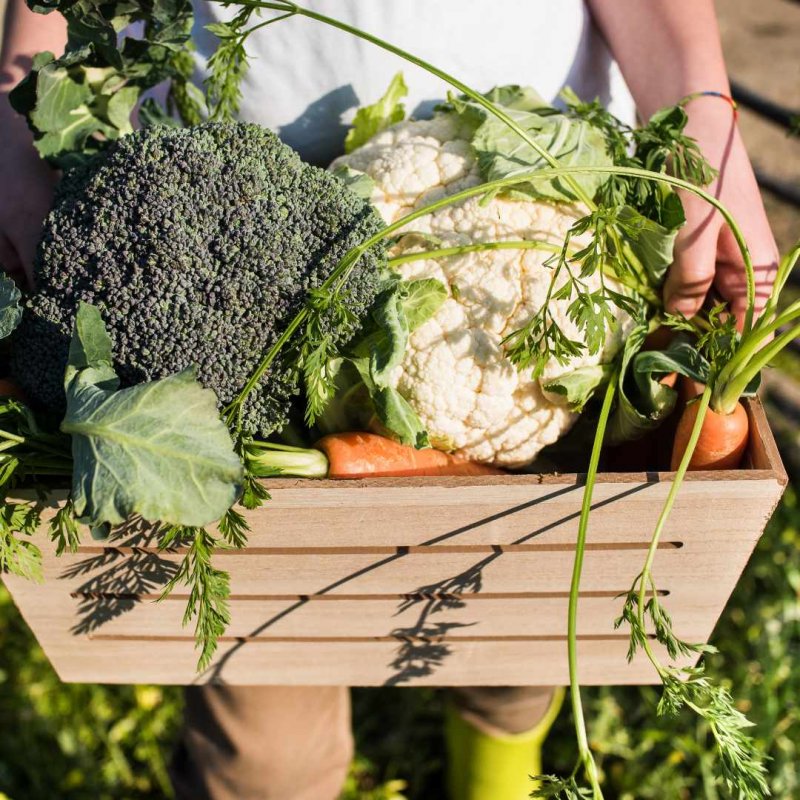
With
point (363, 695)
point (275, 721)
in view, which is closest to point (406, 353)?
point (275, 721)

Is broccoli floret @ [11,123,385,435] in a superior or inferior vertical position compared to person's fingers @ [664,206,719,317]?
superior

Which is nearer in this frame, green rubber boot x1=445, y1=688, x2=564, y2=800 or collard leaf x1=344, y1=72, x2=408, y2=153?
collard leaf x1=344, y1=72, x2=408, y2=153

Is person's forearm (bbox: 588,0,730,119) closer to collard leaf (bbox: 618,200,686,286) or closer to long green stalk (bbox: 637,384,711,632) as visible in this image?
collard leaf (bbox: 618,200,686,286)

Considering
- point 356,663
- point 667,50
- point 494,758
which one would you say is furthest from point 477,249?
point 494,758

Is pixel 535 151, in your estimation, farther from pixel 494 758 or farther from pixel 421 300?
pixel 494 758

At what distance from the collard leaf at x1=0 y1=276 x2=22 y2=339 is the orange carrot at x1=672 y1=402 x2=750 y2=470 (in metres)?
0.70

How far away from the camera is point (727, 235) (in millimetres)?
981

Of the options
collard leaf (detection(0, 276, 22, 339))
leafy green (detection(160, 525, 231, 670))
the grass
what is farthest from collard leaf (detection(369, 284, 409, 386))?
the grass

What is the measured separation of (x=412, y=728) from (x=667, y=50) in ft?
4.40

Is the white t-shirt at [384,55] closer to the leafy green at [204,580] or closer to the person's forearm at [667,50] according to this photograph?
the person's forearm at [667,50]

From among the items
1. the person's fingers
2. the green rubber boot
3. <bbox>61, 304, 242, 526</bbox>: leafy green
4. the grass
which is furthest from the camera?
the grass

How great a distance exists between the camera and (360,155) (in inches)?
41.5

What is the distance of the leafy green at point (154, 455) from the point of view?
74cm

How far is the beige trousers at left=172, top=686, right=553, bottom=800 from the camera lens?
1.17 meters
